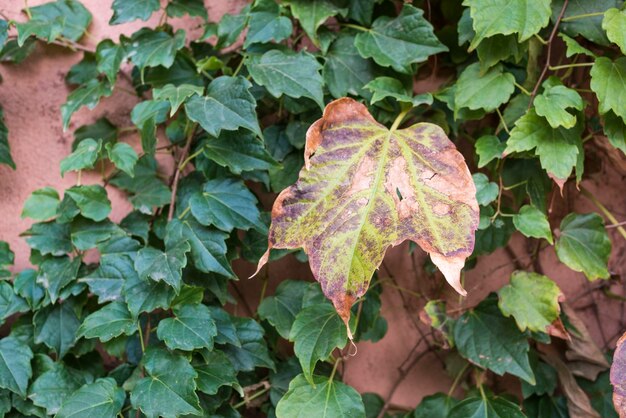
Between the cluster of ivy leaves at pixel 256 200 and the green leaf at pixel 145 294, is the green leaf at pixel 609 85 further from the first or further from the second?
the green leaf at pixel 145 294

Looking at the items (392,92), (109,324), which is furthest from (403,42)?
(109,324)

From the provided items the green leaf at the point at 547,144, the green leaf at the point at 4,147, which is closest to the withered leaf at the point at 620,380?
the green leaf at the point at 547,144

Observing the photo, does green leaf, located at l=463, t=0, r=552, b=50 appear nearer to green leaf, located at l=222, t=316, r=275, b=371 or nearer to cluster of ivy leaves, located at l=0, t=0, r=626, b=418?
cluster of ivy leaves, located at l=0, t=0, r=626, b=418

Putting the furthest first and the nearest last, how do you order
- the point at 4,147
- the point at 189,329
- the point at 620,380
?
the point at 4,147 → the point at 189,329 → the point at 620,380

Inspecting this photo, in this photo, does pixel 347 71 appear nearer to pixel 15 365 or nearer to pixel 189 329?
pixel 189 329

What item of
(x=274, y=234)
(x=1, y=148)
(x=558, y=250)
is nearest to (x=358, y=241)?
(x=274, y=234)

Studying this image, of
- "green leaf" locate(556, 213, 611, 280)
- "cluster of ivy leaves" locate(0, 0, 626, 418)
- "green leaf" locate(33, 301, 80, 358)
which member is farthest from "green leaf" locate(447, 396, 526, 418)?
"green leaf" locate(33, 301, 80, 358)

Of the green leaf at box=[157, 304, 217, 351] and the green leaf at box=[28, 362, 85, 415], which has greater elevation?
the green leaf at box=[157, 304, 217, 351]
